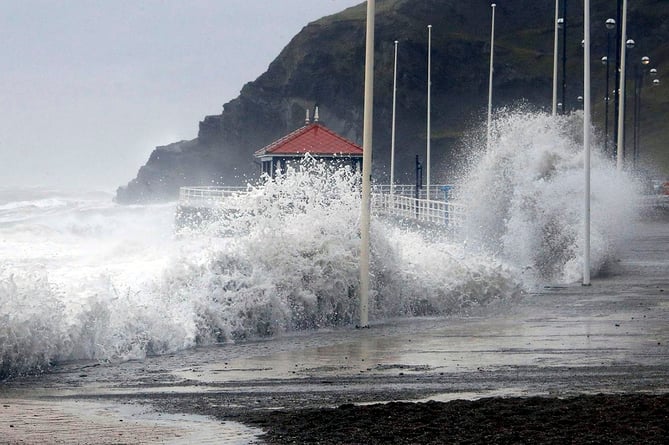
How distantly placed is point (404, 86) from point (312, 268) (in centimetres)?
12018

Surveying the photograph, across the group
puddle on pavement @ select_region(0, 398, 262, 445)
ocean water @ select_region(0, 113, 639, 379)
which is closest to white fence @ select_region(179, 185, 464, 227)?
ocean water @ select_region(0, 113, 639, 379)

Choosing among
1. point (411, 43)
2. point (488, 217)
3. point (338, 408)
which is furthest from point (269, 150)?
point (411, 43)

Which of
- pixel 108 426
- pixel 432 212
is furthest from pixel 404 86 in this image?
pixel 108 426

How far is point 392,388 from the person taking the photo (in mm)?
13156

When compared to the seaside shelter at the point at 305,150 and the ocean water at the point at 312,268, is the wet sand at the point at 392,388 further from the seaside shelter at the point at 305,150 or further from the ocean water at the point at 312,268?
the seaside shelter at the point at 305,150

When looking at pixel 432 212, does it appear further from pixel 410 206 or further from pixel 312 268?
pixel 312 268

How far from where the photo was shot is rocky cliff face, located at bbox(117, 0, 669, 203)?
5404 inches

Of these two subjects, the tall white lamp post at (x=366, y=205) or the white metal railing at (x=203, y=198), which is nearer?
the tall white lamp post at (x=366, y=205)

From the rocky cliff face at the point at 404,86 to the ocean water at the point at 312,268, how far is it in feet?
301

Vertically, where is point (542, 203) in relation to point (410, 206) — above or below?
below

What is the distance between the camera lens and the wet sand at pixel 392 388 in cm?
1041

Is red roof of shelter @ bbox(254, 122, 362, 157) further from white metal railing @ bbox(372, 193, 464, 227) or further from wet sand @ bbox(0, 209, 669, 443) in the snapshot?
wet sand @ bbox(0, 209, 669, 443)

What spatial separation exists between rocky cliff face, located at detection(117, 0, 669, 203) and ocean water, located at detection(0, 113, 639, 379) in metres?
91.6

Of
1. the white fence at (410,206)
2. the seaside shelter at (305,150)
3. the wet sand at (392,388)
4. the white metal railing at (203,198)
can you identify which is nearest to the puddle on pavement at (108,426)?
the wet sand at (392,388)
